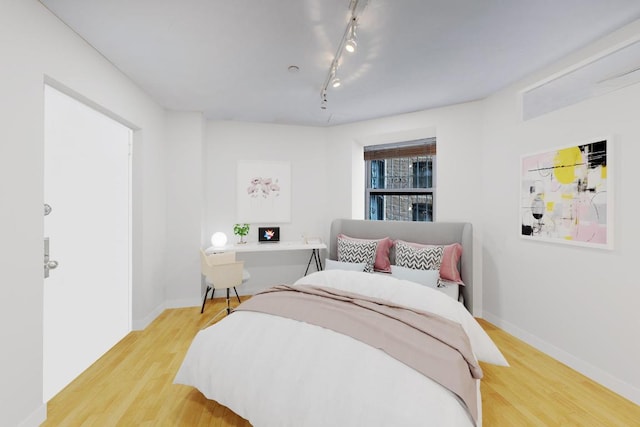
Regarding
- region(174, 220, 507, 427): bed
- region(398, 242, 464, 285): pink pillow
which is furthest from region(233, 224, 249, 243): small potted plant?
region(398, 242, 464, 285): pink pillow

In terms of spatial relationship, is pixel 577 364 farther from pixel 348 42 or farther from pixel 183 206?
pixel 183 206

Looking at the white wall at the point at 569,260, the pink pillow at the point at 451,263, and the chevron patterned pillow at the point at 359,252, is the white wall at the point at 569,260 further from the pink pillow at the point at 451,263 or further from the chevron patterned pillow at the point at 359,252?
the chevron patterned pillow at the point at 359,252

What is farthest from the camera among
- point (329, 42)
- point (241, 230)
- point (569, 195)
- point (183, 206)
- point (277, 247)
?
point (241, 230)

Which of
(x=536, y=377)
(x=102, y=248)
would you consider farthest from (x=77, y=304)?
(x=536, y=377)

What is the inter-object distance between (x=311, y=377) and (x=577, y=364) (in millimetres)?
2448

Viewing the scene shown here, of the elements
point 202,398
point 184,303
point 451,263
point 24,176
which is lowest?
point 202,398

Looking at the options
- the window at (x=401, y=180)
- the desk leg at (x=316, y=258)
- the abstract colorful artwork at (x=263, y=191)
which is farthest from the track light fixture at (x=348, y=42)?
the desk leg at (x=316, y=258)

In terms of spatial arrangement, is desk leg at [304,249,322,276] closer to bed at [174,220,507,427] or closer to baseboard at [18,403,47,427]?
bed at [174,220,507,427]

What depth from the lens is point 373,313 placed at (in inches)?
73.5

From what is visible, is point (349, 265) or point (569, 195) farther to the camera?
point (349, 265)

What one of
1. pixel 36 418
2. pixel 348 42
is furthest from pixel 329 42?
pixel 36 418

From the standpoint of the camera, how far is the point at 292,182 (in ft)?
14.4

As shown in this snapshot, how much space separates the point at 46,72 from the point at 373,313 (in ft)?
8.98

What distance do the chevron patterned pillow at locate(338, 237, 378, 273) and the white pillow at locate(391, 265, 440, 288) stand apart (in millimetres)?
456
